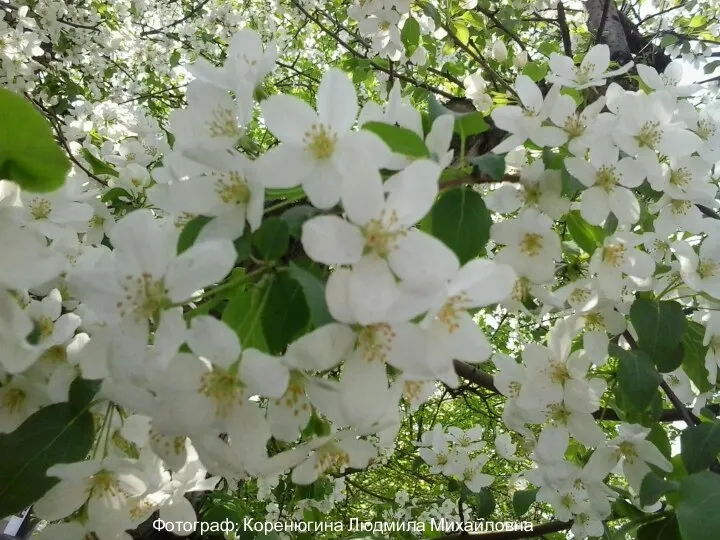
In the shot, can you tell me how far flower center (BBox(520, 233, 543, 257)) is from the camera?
105 cm

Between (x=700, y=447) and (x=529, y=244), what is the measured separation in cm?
53

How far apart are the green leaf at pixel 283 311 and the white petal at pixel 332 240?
71mm

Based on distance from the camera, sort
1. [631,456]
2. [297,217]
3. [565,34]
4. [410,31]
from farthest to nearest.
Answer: [565,34], [410,31], [631,456], [297,217]

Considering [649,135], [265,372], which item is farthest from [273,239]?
[649,135]

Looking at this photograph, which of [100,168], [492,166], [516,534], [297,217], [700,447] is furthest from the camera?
[100,168]

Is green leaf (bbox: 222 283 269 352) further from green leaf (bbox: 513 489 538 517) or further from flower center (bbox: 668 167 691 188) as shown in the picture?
green leaf (bbox: 513 489 538 517)

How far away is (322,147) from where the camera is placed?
0.73 metres

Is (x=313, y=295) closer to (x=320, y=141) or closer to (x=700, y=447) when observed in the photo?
(x=320, y=141)

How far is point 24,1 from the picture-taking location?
353 cm

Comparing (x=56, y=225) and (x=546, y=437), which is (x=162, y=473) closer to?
(x=56, y=225)

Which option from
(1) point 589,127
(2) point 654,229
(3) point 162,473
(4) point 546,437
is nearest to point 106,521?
(3) point 162,473

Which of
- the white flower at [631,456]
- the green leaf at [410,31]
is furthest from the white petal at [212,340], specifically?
the green leaf at [410,31]

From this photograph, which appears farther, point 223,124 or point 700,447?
point 700,447

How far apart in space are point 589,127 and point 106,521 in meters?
1.03
